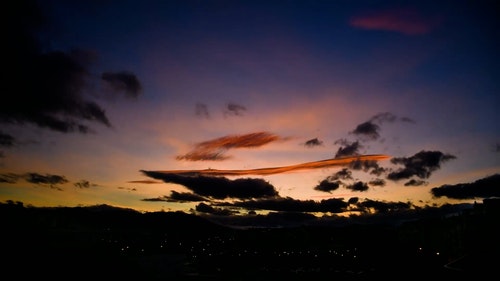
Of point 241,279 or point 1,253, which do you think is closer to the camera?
point 1,253

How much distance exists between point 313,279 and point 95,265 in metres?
98.1

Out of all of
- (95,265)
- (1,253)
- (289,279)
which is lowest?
(289,279)

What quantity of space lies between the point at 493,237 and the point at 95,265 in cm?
18914

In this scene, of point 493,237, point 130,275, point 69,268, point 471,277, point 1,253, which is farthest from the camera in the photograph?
point 493,237

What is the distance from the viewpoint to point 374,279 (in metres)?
148

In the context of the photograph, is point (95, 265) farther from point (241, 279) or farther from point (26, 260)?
point (241, 279)

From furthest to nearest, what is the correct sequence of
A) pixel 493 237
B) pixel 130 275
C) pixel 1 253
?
pixel 493 237, pixel 130 275, pixel 1 253

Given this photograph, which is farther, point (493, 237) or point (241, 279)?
point (493, 237)

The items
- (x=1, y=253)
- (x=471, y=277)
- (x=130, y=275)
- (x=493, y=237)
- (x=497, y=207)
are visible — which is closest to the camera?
(x=471, y=277)

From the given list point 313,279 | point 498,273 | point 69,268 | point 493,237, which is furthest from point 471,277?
point 493,237

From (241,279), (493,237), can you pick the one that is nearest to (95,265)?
(241,279)

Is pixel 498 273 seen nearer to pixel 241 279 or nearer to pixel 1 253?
pixel 241 279

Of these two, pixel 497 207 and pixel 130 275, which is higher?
pixel 497 207

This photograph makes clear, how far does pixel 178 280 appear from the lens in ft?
488
